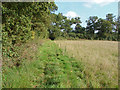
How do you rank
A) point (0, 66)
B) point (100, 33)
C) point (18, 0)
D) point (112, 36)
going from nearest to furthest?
1. point (0, 66)
2. point (18, 0)
3. point (112, 36)
4. point (100, 33)

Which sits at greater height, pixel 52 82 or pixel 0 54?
pixel 0 54

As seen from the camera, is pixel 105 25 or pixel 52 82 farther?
pixel 105 25

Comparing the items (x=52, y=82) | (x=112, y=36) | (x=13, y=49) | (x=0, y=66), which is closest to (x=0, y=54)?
(x=0, y=66)

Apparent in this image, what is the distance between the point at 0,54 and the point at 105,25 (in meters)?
48.3

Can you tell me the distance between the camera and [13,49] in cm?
384

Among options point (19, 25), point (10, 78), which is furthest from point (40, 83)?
point (19, 25)

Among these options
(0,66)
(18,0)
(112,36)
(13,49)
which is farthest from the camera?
(112,36)

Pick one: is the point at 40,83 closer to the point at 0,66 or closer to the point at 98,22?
the point at 0,66

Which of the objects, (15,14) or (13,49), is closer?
(15,14)

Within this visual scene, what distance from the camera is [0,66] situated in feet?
9.53

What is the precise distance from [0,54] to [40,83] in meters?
1.92

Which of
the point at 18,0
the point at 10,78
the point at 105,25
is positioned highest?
the point at 105,25

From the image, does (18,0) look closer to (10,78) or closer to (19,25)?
(19,25)

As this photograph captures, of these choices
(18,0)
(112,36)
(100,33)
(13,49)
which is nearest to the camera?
(18,0)
